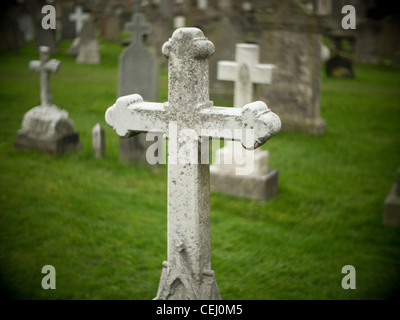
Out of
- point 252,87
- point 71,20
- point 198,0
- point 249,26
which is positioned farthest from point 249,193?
point 198,0

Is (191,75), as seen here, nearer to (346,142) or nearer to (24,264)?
(24,264)

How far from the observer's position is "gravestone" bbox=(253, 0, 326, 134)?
9242 millimetres

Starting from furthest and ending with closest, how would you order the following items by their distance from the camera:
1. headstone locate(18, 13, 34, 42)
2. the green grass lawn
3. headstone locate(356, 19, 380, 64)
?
headstone locate(18, 13, 34, 42), headstone locate(356, 19, 380, 64), the green grass lawn

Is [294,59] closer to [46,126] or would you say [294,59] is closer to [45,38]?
[46,126]

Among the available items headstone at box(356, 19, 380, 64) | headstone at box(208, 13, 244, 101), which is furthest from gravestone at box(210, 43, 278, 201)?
headstone at box(356, 19, 380, 64)

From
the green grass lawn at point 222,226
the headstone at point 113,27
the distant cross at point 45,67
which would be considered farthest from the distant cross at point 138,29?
the headstone at point 113,27

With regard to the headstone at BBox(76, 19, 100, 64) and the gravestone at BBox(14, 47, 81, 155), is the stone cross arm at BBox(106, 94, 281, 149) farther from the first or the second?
the headstone at BBox(76, 19, 100, 64)

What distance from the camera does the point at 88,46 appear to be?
55.6 feet

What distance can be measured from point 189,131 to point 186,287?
975 millimetres

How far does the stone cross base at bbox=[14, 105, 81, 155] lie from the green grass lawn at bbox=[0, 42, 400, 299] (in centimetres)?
19

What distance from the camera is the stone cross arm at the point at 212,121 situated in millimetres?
2811

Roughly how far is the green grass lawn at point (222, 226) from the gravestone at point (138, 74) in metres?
0.31

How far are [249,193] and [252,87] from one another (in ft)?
4.35

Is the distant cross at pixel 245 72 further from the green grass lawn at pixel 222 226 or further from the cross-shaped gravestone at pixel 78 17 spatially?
the cross-shaped gravestone at pixel 78 17
